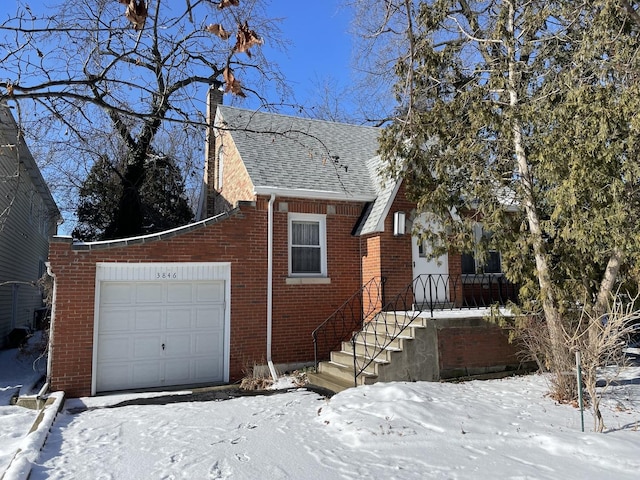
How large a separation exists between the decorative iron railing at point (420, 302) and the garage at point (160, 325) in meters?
3.19

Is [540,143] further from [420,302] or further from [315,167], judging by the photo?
[315,167]

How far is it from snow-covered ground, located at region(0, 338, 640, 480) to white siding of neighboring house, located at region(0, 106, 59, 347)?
863cm

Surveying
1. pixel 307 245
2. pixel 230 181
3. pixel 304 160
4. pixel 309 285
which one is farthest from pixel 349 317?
pixel 230 181

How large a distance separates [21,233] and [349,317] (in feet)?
42.9

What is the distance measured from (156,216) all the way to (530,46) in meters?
15.6

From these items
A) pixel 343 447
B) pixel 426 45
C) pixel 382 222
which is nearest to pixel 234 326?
pixel 382 222

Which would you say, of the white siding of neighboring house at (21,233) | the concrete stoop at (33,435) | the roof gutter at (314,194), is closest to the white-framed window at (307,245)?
the roof gutter at (314,194)

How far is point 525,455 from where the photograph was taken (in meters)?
5.38

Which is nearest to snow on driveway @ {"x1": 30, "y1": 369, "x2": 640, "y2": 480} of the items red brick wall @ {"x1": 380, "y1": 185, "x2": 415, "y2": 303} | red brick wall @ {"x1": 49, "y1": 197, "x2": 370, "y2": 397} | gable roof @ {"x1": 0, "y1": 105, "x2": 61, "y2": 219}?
red brick wall @ {"x1": 49, "y1": 197, "x2": 370, "y2": 397}

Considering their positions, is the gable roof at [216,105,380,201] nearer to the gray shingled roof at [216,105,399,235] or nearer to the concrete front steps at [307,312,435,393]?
the gray shingled roof at [216,105,399,235]

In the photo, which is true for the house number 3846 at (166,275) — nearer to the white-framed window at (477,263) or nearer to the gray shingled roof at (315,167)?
the gray shingled roof at (315,167)

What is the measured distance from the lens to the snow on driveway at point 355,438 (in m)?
4.96

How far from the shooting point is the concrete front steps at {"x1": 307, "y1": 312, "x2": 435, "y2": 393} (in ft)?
29.2

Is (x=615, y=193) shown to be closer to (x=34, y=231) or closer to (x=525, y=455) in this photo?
(x=525, y=455)
